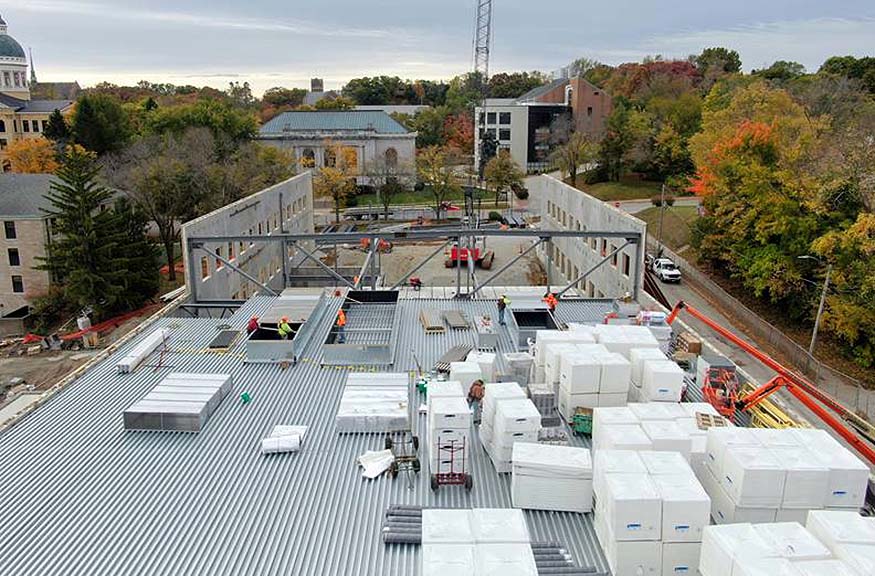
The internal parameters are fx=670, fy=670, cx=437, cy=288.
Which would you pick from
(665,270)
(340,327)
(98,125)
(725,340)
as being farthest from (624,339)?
(98,125)

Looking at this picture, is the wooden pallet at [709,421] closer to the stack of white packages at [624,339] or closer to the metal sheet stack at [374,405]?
the stack of white packages at [624,339]

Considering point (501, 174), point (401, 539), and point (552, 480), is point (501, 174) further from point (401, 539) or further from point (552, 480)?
point (401, 539)

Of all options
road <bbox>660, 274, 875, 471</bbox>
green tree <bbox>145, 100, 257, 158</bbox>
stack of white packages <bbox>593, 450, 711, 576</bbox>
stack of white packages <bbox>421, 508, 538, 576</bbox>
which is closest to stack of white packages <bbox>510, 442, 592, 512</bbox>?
stack of white packages <bbox>593, 450, 711, 576</bbox>

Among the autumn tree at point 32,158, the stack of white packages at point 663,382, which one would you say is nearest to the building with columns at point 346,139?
the autumn tree at point 32,158

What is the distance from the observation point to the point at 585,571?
12.0 m

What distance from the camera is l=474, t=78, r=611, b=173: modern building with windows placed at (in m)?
104

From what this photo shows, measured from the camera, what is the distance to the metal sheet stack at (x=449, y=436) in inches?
565

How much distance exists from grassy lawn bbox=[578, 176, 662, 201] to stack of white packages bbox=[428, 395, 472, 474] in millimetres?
75181

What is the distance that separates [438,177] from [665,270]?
36.0 meters

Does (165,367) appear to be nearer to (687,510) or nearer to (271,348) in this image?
(271,348)

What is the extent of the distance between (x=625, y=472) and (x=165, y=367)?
51.0 ft

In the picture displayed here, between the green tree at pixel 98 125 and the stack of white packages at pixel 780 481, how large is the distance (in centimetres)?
8372

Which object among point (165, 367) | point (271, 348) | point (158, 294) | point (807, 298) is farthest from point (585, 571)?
point (158, 294)

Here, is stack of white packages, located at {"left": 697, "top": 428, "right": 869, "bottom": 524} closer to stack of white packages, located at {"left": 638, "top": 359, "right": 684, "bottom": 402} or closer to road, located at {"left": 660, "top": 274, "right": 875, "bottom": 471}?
stack of white packages, located at {"left": 638, "top": 359, "right": 684, "bottom": 402}
